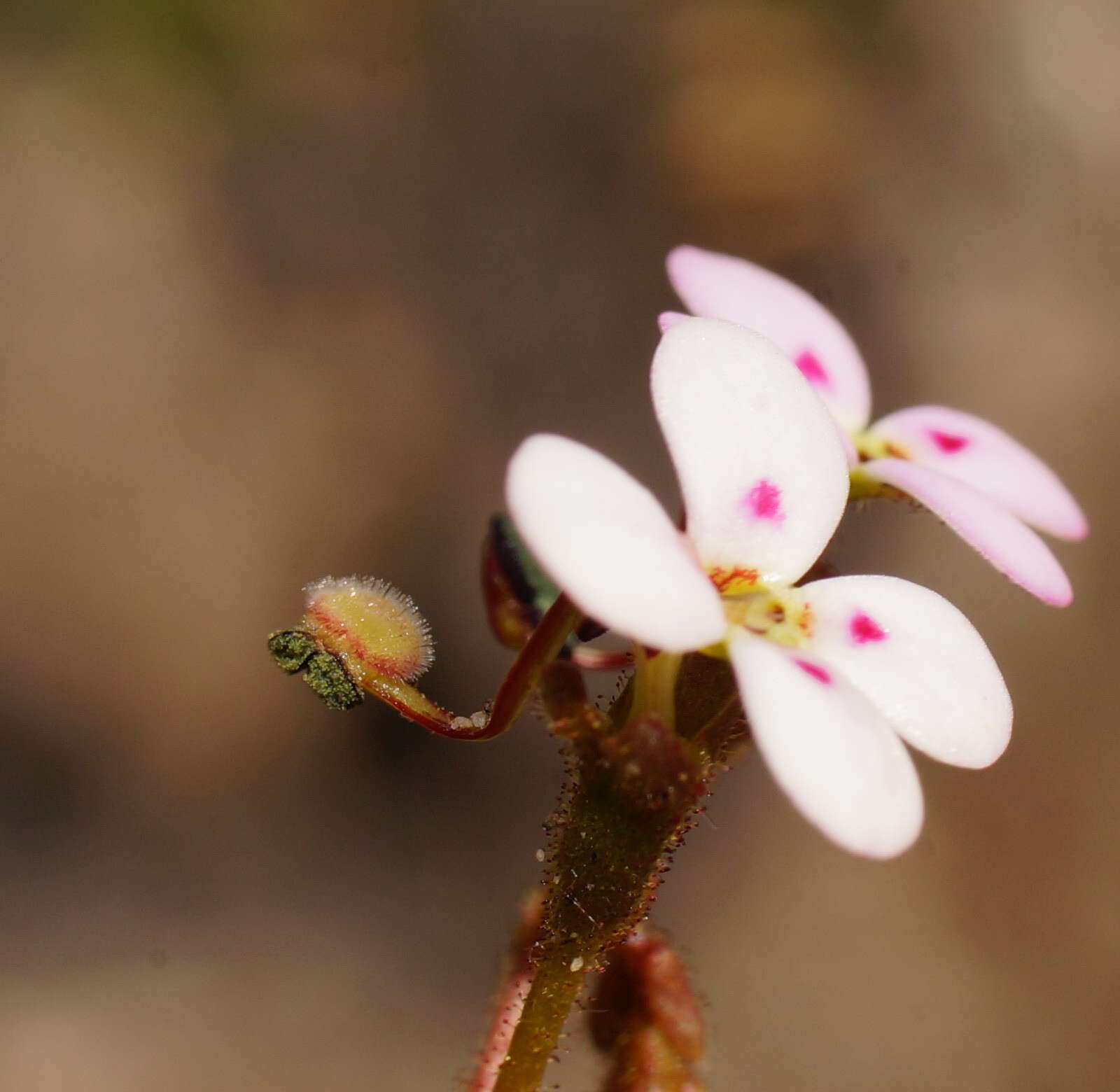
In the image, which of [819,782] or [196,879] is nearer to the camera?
[819,782]

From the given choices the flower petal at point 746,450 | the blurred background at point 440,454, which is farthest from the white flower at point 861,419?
the blurred background at point 440,454

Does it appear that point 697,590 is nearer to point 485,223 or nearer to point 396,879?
point 396,879

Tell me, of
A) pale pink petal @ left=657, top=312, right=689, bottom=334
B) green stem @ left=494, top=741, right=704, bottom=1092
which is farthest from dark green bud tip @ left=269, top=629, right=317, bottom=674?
pale pink petal @ left=657, top=312, right=689, bottom=334

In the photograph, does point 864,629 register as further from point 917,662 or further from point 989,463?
point 989,463

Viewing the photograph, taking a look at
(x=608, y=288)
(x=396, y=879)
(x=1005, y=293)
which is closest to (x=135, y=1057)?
(x=396, y=879)

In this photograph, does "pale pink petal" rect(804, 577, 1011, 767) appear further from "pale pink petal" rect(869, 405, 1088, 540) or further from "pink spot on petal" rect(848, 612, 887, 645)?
"pale pink petal" rect(869, 405, 1088, 540)

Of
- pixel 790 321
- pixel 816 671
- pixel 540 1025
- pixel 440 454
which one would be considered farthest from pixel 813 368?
pixel 440 454
